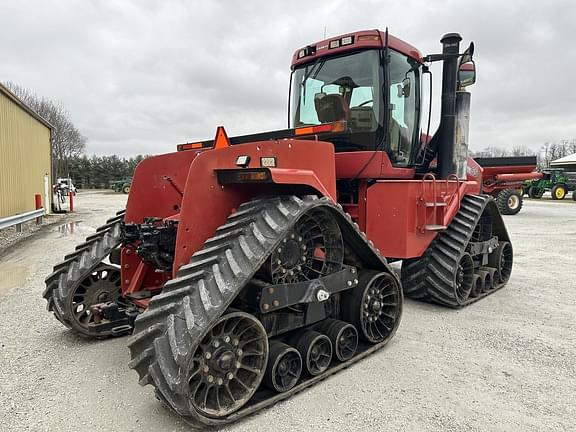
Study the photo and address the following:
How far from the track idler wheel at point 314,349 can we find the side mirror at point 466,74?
411 cm

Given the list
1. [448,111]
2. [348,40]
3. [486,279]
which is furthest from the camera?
Answer: [486,279]

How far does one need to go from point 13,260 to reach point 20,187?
650 centimetres

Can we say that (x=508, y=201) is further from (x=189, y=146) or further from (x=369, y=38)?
(x=189, y=146)

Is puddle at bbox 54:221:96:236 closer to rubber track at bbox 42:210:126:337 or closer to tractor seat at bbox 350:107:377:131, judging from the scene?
rubber track at bbox 42:210:126:337

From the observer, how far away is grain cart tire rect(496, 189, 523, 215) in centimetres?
1855

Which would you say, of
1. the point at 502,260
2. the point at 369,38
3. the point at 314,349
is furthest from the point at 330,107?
the point at 502,260

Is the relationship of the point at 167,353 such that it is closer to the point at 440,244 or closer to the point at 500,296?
the point at 440,244

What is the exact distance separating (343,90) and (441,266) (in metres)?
2.49

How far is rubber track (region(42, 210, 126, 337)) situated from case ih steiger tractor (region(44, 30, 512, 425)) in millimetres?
16

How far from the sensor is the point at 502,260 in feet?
21.6

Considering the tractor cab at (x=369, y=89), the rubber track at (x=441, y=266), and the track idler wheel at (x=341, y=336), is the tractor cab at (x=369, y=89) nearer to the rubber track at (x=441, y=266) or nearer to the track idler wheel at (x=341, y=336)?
the rubber track at (x=441, y=266)

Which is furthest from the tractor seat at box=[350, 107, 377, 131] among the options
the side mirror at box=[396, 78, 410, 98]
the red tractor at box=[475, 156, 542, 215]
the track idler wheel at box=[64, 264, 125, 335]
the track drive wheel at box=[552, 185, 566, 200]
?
the track drive wheel at box=[552, 185, 566, 200]

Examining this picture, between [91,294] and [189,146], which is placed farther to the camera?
[189,146]

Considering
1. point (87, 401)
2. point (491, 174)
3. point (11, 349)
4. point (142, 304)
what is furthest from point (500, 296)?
point (491, 174)
